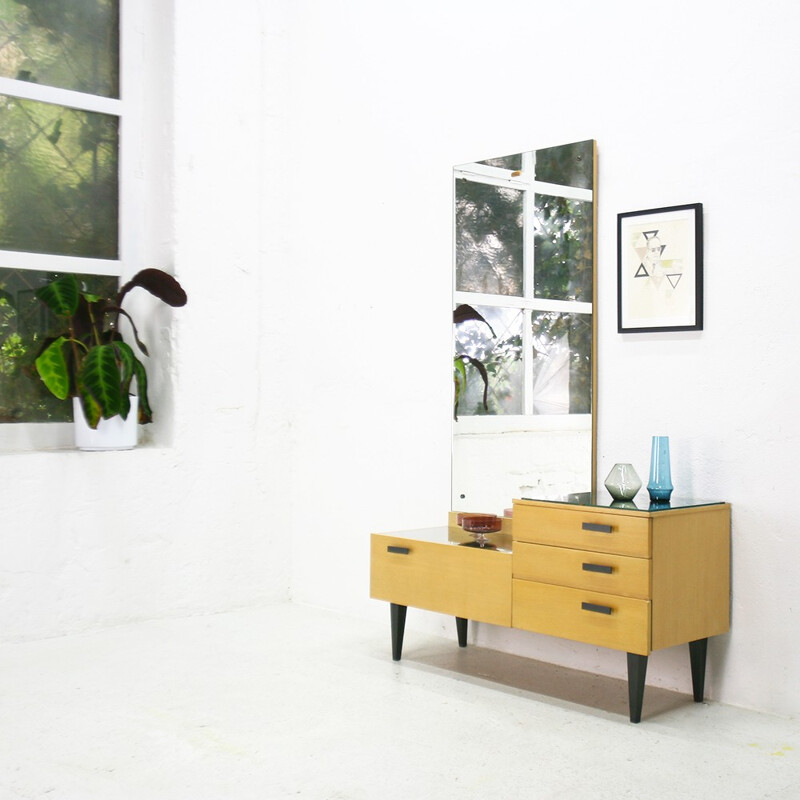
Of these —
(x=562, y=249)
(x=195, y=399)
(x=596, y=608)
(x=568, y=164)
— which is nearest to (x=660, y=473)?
(x=596, y=608)

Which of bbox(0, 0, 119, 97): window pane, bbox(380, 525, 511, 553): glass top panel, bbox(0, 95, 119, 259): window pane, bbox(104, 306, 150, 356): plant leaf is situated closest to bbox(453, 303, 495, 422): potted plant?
bbox(380, 525, 511, 553): glass top panel

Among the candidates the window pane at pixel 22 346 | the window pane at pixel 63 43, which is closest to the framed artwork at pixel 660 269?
the window pane at pixel 22 346

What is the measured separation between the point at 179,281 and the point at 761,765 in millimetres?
3008

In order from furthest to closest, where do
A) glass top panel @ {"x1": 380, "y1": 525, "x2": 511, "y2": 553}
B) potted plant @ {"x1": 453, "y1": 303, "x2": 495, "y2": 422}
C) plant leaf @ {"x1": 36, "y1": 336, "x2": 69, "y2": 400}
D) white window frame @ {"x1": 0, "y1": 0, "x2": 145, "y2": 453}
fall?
white window frame @ {"x1": 0, "y1": 0, "x2": 145, "y2": 453}
plant leaf @ {"x1": 36, "y1": 336, "x2": 69, "y2": 400}
potted plant @ {"x1": 453, "y1": 303, "x2": 495, "y2": 422}
glass top panel @ {"x1": 380, "y1": 525, "x2": 511, "y2": 553}

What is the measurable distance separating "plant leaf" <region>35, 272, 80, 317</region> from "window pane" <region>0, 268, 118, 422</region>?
0.49 feet

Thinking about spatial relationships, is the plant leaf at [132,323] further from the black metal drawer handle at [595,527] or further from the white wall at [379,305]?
the black metal drawer handle at [595,527]

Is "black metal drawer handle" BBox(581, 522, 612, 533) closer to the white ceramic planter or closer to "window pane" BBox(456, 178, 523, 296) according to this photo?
"window pane" BBox(456, 178, 523, 296)

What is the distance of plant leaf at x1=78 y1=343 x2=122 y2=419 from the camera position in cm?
399

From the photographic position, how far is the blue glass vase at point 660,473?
3.04 metres

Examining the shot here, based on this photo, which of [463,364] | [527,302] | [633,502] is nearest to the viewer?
[633,502]

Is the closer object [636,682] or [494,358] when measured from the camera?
[636,682]

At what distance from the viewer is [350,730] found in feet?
9.18

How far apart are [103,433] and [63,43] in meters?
1.69

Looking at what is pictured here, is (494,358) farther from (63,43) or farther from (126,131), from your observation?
(63,43)
